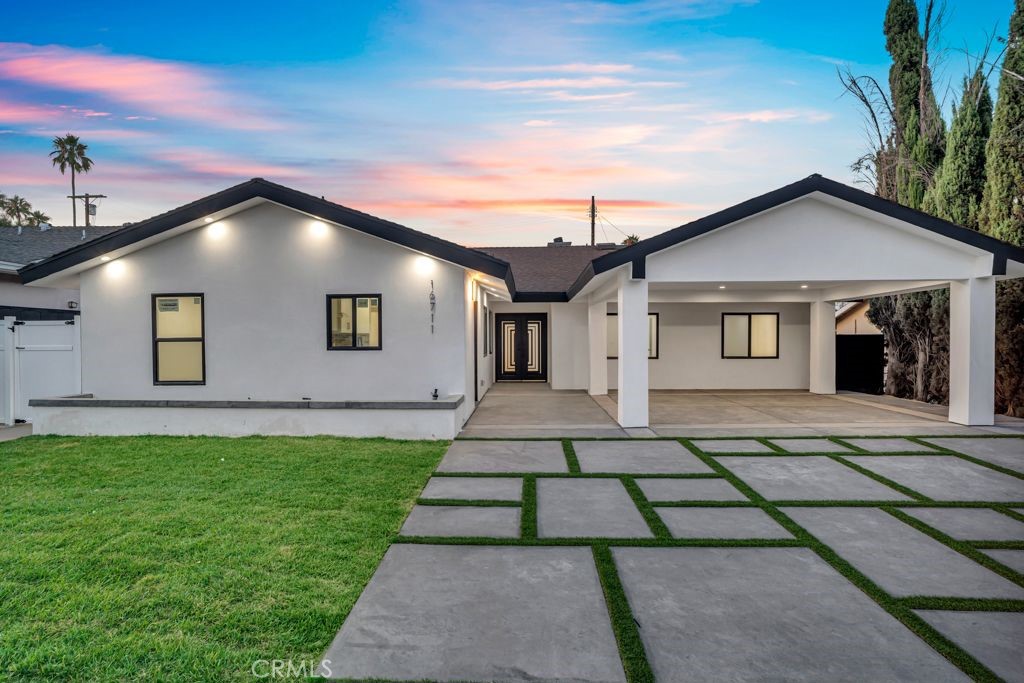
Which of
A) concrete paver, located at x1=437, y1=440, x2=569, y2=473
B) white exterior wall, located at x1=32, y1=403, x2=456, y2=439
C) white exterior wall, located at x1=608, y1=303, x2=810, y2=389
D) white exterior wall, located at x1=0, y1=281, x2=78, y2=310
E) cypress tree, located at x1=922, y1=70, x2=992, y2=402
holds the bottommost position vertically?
concrete paver, located at x1=437, y1=440, x2=569, y2=473

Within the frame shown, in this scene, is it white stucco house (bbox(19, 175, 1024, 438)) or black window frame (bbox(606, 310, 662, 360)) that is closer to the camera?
white stucco house (bbox(19, 175, 1024, 438))

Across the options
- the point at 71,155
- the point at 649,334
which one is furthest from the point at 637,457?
the point at 71,155

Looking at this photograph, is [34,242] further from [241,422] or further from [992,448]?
[992,448]

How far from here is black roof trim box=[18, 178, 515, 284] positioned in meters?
8.20

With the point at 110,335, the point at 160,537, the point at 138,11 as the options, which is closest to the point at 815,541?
the point at 160,537

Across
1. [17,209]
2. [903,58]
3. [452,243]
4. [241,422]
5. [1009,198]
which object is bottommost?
[241,422]

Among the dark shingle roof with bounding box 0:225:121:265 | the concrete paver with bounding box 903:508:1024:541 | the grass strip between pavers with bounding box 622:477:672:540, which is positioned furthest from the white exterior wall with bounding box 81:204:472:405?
the concrete paver with bounding box 903:508:1024:541

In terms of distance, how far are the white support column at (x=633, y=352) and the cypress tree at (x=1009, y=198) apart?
7254mm

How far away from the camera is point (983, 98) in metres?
10.9

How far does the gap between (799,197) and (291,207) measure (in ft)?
26.5

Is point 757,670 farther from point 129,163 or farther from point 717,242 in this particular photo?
point 129,163

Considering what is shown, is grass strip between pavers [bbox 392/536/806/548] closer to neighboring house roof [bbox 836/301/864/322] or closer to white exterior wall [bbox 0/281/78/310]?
white exterior wall [bbox 0/281/78/310]

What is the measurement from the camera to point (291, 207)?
8.30 m

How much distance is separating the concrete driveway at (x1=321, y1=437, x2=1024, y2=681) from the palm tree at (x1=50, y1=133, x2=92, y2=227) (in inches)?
1958
